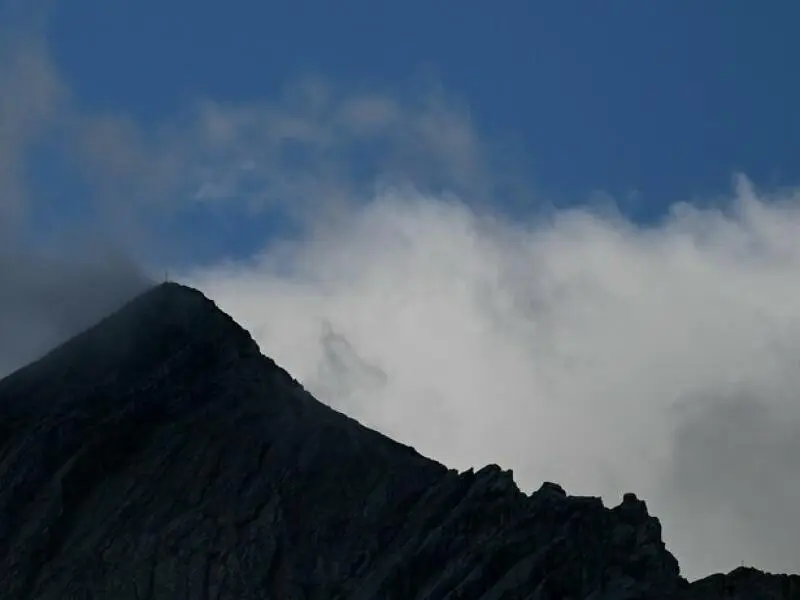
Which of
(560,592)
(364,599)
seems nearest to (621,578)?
(560,592)

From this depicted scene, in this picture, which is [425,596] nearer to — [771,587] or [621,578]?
[621,578]

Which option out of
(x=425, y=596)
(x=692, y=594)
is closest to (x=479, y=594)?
(x=425, y=596)

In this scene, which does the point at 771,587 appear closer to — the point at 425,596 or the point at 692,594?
the point at 692,594

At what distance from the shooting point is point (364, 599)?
199750 mm

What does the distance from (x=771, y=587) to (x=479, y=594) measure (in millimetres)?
23630

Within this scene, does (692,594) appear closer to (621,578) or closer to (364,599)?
(621,578)

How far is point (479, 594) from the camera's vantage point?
199m

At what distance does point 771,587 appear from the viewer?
199125mm

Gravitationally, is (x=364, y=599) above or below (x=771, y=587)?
below

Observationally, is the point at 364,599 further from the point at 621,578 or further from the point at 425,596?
the point at 621,578

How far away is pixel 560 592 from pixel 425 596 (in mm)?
11003

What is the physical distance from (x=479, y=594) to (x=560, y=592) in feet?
21.6

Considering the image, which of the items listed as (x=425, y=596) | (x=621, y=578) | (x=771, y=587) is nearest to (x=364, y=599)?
(x=425, y=596)

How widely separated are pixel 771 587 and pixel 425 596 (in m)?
28.0
